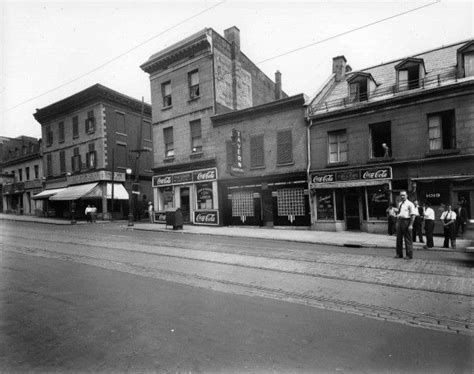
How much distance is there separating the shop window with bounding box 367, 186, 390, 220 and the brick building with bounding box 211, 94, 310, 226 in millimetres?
3422

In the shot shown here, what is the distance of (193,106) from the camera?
22.2 metres

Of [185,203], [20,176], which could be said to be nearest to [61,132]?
[20,176]

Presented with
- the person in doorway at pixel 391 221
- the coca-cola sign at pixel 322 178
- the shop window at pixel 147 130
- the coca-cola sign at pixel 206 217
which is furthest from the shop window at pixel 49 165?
the person in doorway at pixel 391 221

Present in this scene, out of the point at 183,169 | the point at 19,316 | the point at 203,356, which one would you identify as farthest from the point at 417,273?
the point at 183,169

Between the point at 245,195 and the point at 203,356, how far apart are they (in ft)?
55.5

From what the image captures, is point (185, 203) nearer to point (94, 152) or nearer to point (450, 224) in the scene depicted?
point (94, 152)

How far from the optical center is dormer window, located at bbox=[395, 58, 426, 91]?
15.6 meters

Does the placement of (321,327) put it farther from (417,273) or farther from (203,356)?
(417,273)

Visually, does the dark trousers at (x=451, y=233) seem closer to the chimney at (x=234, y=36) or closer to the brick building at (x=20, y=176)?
the chimney at (x=234, y=36)

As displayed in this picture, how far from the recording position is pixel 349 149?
1683cm

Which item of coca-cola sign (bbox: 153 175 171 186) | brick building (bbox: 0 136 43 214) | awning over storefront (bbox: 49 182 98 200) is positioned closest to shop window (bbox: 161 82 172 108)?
coca-cola sign (bbox: 153 175 171 186)

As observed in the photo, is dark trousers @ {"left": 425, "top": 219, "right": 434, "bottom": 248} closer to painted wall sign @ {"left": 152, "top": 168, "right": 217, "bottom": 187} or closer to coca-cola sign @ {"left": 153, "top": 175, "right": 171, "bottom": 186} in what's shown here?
painted wall sign @ {"left": 152, "top": 168, "right": 217, "bottom": 187}

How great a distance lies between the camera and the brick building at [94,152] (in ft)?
93.4

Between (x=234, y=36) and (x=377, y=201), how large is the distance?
16.2 metres
